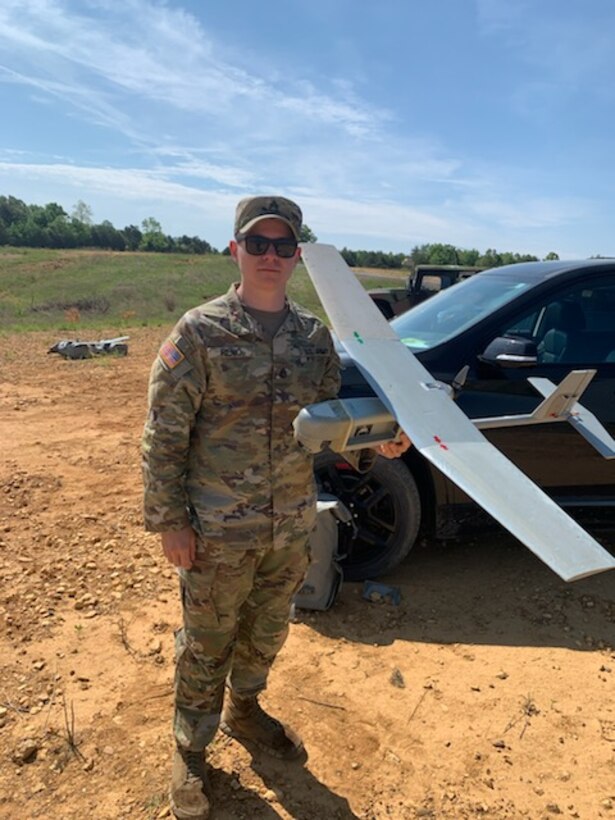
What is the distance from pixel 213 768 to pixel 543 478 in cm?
227

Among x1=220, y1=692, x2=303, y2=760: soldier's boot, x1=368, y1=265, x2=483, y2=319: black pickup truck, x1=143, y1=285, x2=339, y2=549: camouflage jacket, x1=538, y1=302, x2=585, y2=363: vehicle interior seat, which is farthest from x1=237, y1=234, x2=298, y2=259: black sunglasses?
x1=368, y1=265, x2=483, y2=319: black pickup truck

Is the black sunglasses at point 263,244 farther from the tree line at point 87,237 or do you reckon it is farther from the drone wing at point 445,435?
the tree line at point 87,237

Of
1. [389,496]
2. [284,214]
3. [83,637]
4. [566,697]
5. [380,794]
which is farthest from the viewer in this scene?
[389,496]

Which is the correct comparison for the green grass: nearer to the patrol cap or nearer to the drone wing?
the drone wing

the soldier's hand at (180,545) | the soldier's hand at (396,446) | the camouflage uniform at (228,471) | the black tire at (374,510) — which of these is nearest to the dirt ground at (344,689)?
the black tire at (374,510)

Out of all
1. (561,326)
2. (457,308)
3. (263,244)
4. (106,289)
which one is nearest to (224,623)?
(263,244)

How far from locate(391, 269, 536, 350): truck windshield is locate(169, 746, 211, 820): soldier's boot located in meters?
2.33

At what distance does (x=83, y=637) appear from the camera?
305 cm

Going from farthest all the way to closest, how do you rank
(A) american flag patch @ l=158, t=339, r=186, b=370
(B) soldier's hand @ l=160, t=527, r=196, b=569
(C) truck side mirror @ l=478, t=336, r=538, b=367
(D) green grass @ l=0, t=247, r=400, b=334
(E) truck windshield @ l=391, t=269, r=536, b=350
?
(D) green grass @ l=0, t=247, r=400, b=334, (E) truck windshield @ l=391, t=269, r=536, b=350, (C) truck side mirror @ l=478, t=336, r=538, b=367, (B) soldier's hand @ l=160, t=527, r=196, b=569, (A) american flag patch @ l=158, t=339, r=186, b=370

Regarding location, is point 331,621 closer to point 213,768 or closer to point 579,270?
point 213,768

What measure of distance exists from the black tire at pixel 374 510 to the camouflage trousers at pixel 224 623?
3.90ft

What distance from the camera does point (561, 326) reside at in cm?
370

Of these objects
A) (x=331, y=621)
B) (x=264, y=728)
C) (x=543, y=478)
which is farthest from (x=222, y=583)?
(x=543, y=478)

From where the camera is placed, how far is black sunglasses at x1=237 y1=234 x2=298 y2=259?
71.6 inches
